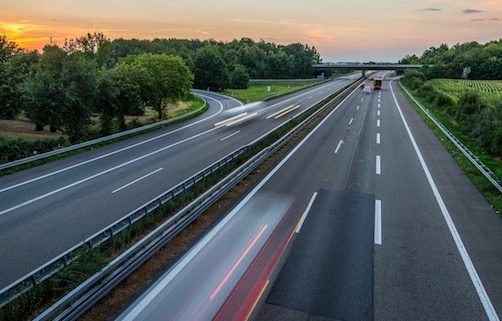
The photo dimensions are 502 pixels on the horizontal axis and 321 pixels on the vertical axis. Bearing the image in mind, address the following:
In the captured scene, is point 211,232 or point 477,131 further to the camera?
point 477,131

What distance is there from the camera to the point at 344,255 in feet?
33.8

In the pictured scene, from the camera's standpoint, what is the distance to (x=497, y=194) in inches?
590

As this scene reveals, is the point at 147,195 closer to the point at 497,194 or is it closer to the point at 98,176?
the point at 98,176

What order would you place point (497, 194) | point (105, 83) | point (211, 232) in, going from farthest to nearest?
point (105, 83) → point (497, 194) → point (211, 232)

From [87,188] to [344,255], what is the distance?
13.1 m

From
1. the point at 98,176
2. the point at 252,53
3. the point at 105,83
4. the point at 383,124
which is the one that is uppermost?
the point at 252,53

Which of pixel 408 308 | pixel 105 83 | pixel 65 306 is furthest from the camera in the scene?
pixel 105 83

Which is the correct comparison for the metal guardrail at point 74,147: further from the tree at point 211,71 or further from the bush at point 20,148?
the tree at point 211,71

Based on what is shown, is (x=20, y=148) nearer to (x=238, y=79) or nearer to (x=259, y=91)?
(x=259, y=91)

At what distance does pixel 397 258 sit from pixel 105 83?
27.6 m

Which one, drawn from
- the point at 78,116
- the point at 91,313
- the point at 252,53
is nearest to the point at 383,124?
the point at 78,116

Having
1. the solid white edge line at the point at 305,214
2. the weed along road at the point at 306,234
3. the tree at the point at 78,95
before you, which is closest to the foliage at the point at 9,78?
the tree at the point at 78,95

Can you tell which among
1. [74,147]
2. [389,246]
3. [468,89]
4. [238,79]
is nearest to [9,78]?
[74,147]

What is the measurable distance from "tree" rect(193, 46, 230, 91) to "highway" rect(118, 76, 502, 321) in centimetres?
7625
